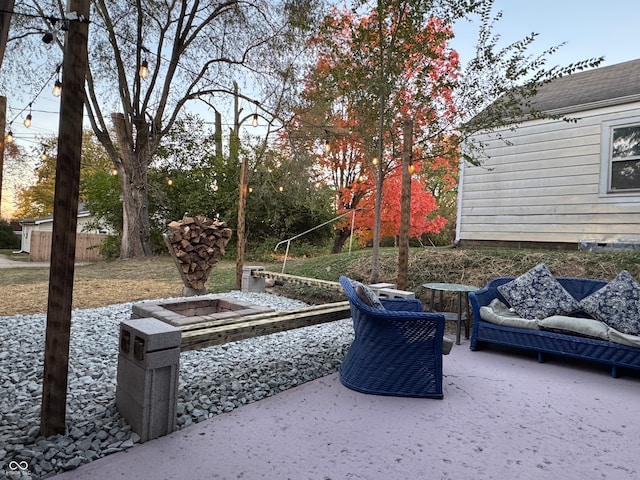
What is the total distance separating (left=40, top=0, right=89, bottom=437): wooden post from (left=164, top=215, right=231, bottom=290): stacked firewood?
419 centimetres

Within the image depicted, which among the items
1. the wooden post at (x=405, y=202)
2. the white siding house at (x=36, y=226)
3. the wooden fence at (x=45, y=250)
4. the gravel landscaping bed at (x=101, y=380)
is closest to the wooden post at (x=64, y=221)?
the gravel landscaping bed at (x=101, y=380)

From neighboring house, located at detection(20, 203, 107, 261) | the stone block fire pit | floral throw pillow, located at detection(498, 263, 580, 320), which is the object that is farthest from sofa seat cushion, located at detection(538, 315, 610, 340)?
neighboring house, located at detection(20, 203, 107, 261)

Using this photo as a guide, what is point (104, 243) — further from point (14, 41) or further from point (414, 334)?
point (414, 334)

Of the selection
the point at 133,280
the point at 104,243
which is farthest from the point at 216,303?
the point at 104,243

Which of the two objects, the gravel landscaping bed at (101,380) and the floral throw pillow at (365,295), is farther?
the floral throw pillow at (365,295)

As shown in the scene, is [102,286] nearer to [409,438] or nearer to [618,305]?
[409,438]

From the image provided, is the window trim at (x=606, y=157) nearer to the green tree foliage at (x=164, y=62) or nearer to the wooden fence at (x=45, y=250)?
the green tree foliage at (x=164, y=62)

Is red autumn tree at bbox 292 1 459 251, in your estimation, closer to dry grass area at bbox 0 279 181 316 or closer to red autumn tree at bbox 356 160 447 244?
red autumn tree at bbox 356 160 447 244

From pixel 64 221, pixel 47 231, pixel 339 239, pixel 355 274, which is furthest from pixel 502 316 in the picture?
pixel 47 231

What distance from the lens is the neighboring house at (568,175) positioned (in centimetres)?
624

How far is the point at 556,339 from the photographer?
3537 millimetres

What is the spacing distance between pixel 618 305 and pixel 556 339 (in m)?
0.64

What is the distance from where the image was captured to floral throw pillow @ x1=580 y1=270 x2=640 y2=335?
3441mm

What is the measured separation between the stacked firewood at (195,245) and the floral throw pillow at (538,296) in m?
4.23
